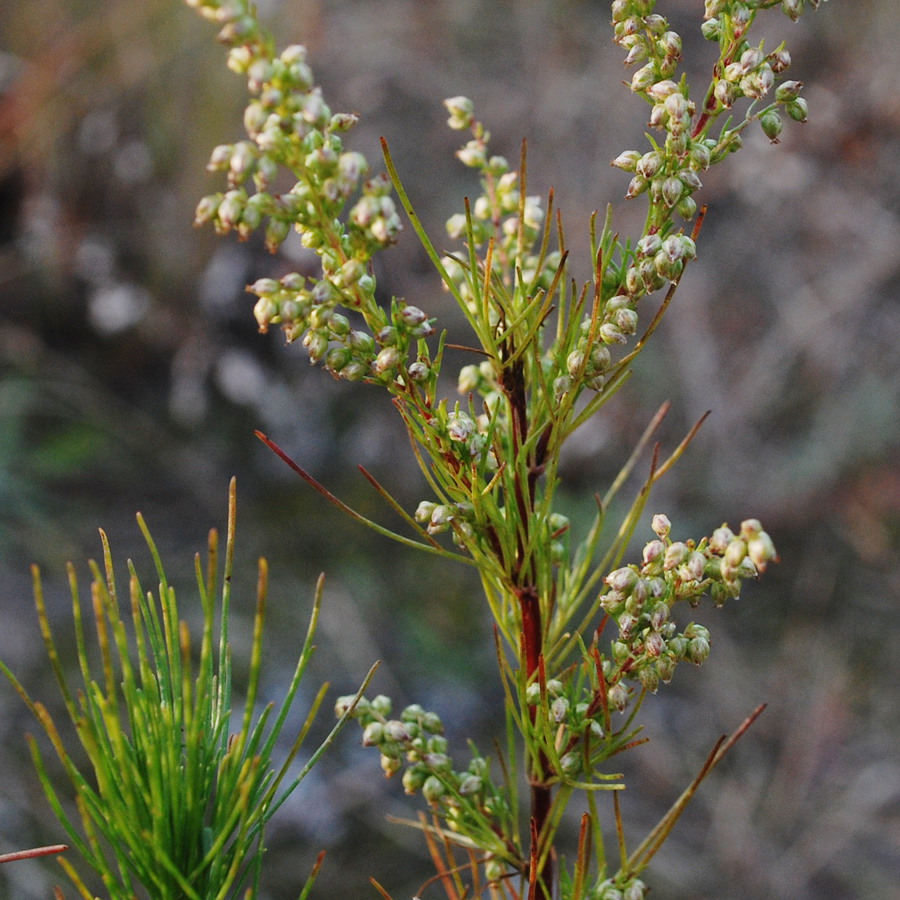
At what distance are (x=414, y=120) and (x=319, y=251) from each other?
380 cm

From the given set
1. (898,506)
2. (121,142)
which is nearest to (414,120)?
(121,142)

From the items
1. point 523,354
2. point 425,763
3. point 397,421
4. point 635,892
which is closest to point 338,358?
point 523,354

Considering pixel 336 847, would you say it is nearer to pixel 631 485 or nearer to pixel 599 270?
pixel 631 485

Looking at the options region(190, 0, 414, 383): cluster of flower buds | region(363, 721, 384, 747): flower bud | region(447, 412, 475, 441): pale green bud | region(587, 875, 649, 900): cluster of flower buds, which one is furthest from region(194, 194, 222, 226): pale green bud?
region(587, 875, 649, 900): cluster of flower buds

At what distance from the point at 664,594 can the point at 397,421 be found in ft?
9.40

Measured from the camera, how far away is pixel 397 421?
3.45m

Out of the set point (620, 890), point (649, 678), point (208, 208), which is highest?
point (208, 208)

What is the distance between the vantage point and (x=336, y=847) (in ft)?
8.24

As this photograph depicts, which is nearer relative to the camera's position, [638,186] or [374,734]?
[638,186]

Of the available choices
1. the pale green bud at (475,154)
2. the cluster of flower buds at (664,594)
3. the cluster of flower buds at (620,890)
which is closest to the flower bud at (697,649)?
the cluster of flower buds at (664,594)

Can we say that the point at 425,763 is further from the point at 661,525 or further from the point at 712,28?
the point at 712,28

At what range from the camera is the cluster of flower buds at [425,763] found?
0.72 metres

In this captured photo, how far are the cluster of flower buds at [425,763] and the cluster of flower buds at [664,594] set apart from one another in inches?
8.1

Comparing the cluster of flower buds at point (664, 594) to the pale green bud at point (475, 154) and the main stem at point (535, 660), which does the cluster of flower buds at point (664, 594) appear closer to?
the main stem at point (535, 660)
